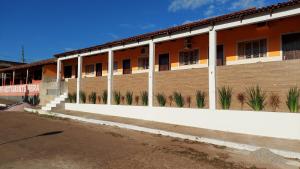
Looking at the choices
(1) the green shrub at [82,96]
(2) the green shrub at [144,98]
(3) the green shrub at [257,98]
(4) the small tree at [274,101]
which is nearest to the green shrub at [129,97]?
(2) the green shrub at [144,98]

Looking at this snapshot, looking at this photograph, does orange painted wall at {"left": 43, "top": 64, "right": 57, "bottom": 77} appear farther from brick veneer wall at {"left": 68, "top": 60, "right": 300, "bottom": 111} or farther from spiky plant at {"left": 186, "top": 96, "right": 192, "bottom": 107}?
spiky plant at {"left": 186, "top": 96, "right": 192, "bottom": 107}

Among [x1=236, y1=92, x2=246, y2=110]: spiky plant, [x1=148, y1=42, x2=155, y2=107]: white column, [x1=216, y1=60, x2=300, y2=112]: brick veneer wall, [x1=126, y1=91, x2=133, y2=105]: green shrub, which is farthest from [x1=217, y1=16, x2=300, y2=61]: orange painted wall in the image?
[x1=126, y1=91, x2=133, y2=105]: green shrub

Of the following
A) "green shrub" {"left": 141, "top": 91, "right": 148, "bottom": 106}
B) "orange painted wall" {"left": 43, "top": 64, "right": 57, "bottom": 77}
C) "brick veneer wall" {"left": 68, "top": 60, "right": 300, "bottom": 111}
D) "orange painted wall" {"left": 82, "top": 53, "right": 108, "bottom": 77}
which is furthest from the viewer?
"orange painted wall" {"left": 43, "top": 64, "right": 57, "bottom": 77}

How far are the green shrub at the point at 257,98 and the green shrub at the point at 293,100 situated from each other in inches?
37.1

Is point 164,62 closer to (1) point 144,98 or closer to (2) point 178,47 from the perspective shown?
(2) point 178,47

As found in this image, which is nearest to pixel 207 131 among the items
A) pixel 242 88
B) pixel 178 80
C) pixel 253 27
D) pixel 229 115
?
pixel 229 115

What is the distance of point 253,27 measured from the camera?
13.3 m

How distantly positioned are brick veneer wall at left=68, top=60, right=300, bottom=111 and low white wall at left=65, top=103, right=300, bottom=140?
0.73 meters

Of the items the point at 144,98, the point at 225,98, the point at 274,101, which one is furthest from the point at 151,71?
the point at 274,101

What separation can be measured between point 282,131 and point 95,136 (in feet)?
21.7

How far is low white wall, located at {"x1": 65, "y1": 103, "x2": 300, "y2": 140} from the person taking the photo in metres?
9.82

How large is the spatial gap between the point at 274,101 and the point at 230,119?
1747mm

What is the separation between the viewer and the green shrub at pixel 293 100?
394 inches

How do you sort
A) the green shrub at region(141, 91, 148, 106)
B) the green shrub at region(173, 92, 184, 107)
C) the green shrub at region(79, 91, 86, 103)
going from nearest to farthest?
the green shrub at region(173, 92, 184, 107), the green shrub at region(141, 91, 148, 106), the green shrub at region(79, 91, 86, 103)
